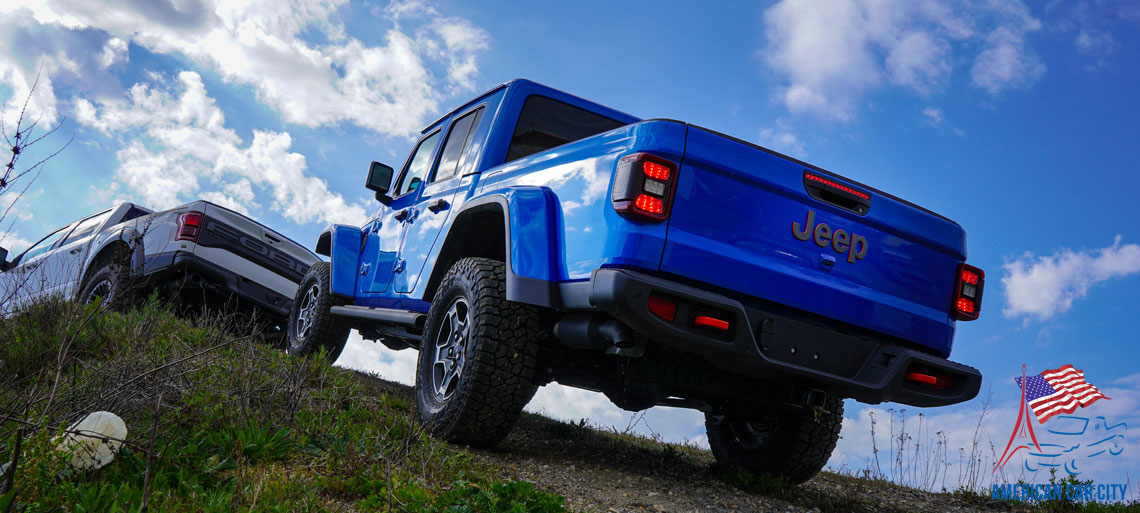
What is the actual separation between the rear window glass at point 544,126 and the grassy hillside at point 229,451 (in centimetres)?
193

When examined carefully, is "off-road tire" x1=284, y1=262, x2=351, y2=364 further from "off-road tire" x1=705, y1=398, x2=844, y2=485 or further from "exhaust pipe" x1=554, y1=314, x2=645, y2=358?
"off-road tire" x1=705, y1=398, x2=844, y2=485

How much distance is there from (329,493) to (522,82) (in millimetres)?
3048

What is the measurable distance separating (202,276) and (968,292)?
693cm

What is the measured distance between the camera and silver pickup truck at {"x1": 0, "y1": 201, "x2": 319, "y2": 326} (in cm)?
739

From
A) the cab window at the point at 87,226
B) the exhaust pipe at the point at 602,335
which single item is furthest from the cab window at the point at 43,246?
the exhaust pipe at the point at 602,335

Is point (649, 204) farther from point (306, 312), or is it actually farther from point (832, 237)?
point (306, 312)

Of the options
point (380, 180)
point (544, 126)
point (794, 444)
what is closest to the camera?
point (794, 444)

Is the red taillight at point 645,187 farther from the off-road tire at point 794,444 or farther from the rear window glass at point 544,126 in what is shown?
the rear window glass at point 544,126

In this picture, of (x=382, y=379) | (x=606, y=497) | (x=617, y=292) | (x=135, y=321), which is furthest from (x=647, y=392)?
(x=382, y=379)

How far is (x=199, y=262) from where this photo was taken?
7402 mm

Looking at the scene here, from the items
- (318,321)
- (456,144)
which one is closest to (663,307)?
(456,144)

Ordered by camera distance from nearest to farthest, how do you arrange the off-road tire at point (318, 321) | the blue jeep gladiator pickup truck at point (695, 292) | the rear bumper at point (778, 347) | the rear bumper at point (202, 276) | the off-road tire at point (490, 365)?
the rear bumper at point (778, 347) → the blue jeep gladiator pickup truck at point (695, 292) → the off-road tire at point (490, 365) → the off-road tire at point (318, 321) → the rear bumper at point (202, 276)

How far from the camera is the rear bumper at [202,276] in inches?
291

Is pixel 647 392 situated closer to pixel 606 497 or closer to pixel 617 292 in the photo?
pixel 606 497
